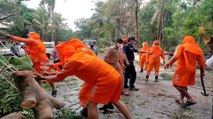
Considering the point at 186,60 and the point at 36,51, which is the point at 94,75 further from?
the point at 36,51

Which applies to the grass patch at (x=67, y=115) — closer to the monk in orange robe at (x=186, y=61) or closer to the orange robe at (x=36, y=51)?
the orange robe at (x=36, y=51)

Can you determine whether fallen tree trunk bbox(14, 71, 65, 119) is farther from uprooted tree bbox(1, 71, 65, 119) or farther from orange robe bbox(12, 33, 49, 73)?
orange robe bbox(12, 33, 49, 73)

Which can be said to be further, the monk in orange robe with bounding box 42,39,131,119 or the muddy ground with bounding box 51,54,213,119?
the muddy ground with bounding box 51,54,213,119

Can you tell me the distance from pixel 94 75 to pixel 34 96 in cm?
100

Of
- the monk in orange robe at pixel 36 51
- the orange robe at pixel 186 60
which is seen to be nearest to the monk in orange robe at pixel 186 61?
the orange robe at pixel 186 60

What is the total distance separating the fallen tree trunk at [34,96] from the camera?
14.7 feet

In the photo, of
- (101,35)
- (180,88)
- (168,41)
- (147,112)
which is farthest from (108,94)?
(101,35)

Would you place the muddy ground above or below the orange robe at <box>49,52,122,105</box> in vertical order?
below

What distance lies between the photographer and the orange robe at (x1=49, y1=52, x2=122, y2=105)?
438 cm

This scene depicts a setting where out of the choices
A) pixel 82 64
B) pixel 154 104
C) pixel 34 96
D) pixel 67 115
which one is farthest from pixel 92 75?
pixel 154 104

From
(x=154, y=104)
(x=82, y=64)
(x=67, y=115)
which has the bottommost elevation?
(x=154, y=104)

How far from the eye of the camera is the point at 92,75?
4.54m

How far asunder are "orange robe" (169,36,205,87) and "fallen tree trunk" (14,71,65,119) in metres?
3.38

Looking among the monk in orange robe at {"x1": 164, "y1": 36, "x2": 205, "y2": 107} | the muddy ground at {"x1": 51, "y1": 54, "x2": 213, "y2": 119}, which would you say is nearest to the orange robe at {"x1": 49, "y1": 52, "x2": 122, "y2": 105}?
the muddy ground at {"x1": 51, "y1": 54, "x2": 213, "y2": 119}
